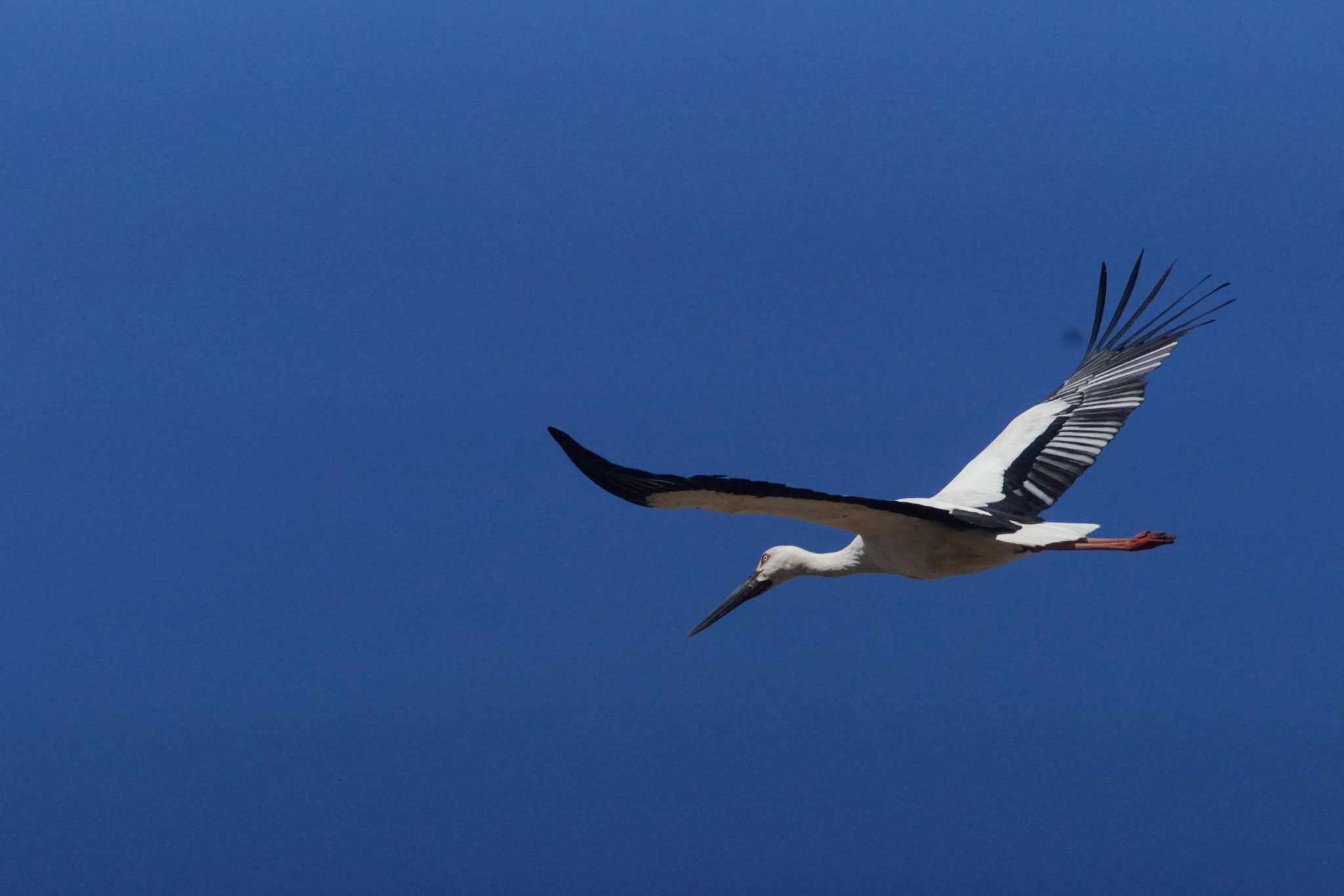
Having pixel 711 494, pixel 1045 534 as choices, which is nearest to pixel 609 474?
→ pixel 711 494

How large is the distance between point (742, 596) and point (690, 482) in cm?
288

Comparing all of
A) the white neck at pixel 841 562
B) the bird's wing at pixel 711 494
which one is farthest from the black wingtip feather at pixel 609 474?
the white neck at pixel 841 562

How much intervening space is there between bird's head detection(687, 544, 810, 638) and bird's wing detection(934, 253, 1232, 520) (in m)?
0.78

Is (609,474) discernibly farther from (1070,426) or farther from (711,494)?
(1070,426)

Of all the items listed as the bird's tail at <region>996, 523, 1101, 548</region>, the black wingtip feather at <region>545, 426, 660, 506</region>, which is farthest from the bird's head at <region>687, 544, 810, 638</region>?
the black wingtip feather at <region>545, 426, 660, 506</region>

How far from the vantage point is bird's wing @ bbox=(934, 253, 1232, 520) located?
7930mm

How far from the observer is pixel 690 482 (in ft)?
18.3

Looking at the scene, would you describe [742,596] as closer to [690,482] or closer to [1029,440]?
[1029,440]

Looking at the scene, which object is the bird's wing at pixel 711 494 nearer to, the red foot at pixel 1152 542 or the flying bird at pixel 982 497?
the flying bird at pixel 982 497

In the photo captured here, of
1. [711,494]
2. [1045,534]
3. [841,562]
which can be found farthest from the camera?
[841,562]

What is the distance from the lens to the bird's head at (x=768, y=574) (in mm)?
8070

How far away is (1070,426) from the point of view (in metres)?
8.45

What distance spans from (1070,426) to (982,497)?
919 millimetres

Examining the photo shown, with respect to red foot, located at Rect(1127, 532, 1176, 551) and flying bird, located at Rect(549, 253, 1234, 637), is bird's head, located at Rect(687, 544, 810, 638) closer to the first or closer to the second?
flying bird, located at Rect(549, 253, 1234, 637)
